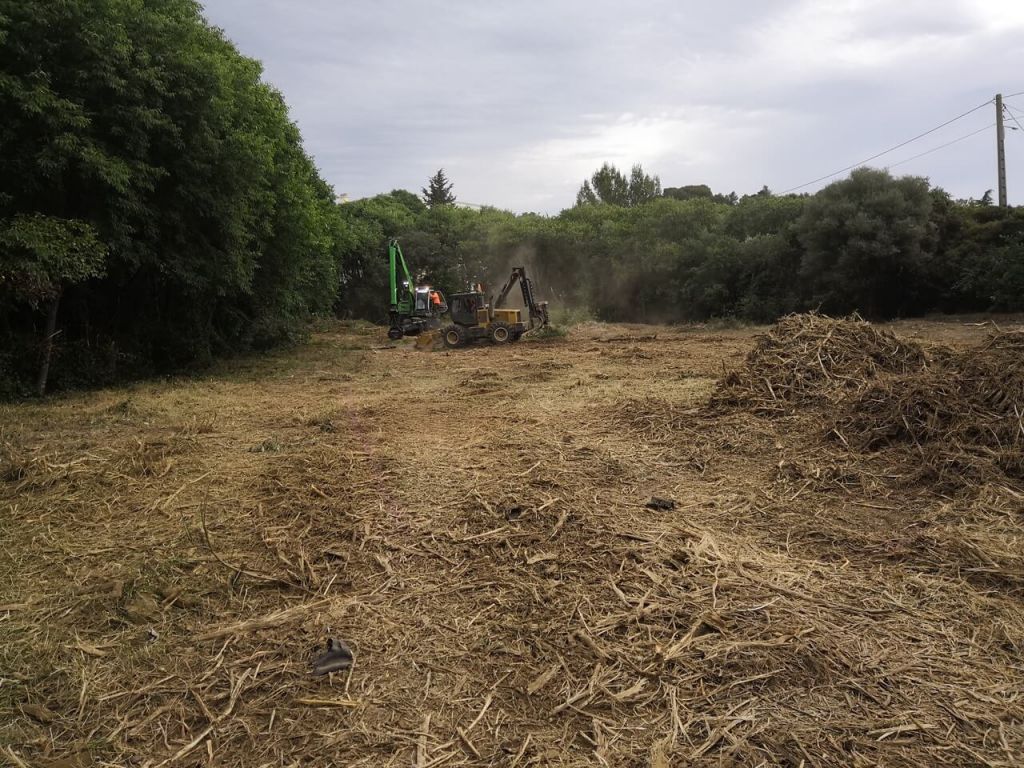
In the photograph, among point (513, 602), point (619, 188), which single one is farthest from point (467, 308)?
point (619, 188)

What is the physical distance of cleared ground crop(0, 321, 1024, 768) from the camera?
2.62 meters

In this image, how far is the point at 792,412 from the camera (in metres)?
6.82

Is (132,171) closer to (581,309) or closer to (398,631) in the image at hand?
(398,631)

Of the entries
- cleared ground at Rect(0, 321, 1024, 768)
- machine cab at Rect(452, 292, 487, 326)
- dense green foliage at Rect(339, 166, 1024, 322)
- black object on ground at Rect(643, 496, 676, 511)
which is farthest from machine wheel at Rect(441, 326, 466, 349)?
black object on ground at Rect(643, 496, 676, 511)

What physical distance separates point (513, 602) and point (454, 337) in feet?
51.2

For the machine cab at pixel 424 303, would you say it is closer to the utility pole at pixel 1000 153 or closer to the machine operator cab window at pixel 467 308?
the machine operator cab window at pixel 467 308

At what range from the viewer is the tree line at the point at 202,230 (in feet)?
29.2

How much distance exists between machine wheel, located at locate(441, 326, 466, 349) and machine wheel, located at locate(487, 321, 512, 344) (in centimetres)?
72

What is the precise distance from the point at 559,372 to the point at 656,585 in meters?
9.04

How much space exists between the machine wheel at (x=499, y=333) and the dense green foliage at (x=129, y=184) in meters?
5.62

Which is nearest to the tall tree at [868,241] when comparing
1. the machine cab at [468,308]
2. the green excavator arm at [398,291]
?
the machine cab at [468,308]

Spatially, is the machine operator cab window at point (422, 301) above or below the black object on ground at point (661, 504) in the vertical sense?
above

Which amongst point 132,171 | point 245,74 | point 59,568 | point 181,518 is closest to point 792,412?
point 181,518

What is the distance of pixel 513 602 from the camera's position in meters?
3.58
